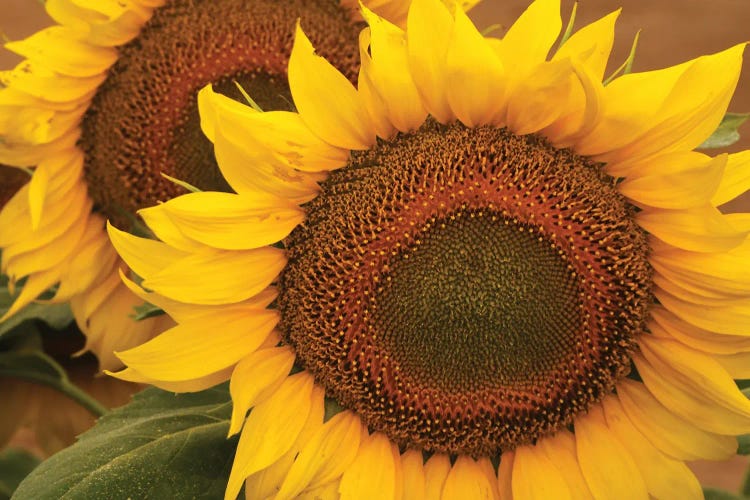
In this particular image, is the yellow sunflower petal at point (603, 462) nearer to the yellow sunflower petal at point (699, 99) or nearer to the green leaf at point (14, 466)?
the yellow sunflower petal at point (699, 99)

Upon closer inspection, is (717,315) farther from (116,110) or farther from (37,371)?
(37,371)

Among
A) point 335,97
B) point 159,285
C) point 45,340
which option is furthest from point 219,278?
point 45,340

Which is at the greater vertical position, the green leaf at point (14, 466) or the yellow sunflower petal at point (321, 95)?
the yellow sunflower petal at point (321, 95)

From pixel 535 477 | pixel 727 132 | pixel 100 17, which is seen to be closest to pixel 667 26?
pixel 727 132

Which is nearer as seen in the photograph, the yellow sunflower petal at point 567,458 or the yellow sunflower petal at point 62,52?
the yellow sunflower petal at point 567,458

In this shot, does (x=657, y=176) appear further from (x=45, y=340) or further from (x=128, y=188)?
(x=45, y=340)

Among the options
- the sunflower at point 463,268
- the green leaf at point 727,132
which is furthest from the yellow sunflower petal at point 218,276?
the green leaf at point 727,132

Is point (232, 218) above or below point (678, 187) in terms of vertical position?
below
